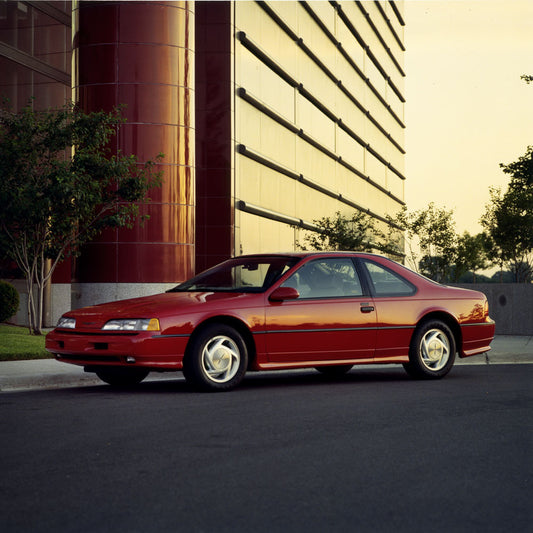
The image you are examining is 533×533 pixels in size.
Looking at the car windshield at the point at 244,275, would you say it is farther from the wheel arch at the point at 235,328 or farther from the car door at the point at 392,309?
the car door at the point at 392,309

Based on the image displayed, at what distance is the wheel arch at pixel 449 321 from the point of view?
1083cm

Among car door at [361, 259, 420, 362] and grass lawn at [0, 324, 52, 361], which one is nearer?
car door at [361, 259, 420, 362]

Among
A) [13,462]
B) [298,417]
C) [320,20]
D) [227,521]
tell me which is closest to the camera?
[227,521]

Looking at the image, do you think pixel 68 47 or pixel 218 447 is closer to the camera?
pixel 218 447

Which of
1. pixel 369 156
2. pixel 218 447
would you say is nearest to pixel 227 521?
pixel 218 447

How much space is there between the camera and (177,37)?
997 inches

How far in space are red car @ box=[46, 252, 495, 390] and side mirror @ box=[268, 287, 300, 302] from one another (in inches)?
0.4

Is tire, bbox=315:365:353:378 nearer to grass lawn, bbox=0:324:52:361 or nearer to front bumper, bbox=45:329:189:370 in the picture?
front bumper, bbox=45:329:189:370

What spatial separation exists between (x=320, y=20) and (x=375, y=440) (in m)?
38.2

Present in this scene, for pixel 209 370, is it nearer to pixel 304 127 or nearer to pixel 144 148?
pixel 144 148

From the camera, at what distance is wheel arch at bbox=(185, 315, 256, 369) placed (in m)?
9.21

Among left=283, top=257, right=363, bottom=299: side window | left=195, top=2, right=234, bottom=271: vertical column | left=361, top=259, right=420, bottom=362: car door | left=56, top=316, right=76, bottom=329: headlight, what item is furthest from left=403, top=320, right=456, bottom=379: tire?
left=195, top=2, right=234, bottom=271: vertical column

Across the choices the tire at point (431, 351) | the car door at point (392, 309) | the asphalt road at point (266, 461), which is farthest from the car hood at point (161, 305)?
the tire at point (431, 351)

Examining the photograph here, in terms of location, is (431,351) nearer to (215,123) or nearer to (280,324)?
(280,324)
